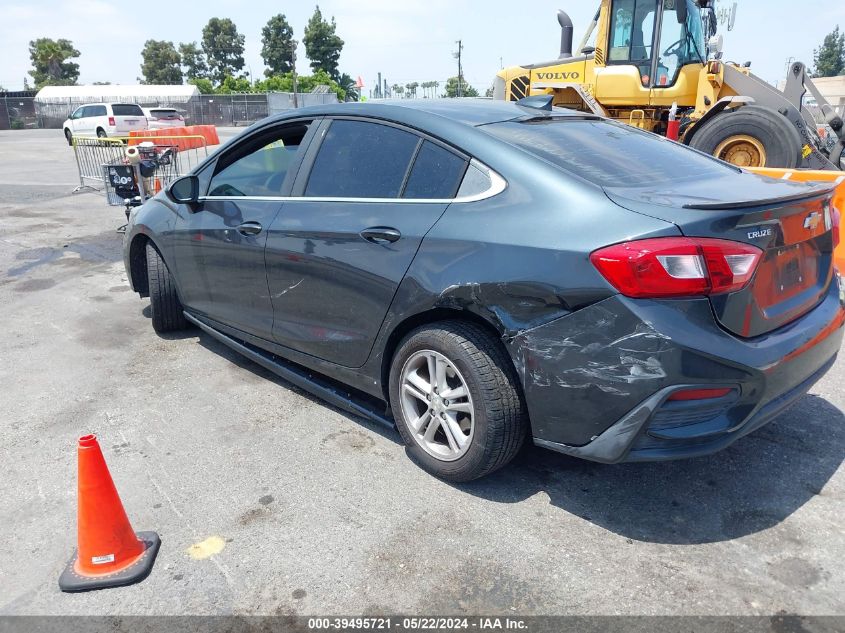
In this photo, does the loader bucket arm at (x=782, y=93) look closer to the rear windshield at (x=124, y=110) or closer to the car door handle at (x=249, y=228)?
the car door handle at (x=249, y=228)

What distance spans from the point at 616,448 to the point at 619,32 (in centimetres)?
953

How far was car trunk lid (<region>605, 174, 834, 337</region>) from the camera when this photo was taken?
2383mm

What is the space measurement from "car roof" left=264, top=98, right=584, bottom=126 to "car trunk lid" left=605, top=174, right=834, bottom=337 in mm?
949

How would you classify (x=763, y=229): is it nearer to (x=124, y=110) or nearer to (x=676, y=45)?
(x=676, y=45)

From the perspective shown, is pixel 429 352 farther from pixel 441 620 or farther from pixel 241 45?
pixel 241 45

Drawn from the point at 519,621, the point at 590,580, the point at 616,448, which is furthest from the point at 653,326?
the point at 519,621

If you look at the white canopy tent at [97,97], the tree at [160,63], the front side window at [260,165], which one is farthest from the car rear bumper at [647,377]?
the tree at [160,63]

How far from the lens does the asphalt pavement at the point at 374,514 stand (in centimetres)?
236

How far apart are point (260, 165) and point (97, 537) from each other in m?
2.42

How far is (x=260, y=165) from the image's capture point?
409 cm

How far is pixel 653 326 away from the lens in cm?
231

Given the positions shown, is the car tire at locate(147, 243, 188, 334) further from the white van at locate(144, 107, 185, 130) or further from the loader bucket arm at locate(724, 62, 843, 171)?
A: the white van at locate(144, 107, 185, 130)

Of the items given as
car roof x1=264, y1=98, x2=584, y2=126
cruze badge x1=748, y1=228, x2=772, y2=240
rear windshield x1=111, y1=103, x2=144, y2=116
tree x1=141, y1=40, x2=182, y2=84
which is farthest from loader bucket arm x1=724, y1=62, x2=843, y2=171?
tree x1=141, y1=40, x2=182, y2=84

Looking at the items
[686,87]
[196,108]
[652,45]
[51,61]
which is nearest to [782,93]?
[686,87]
